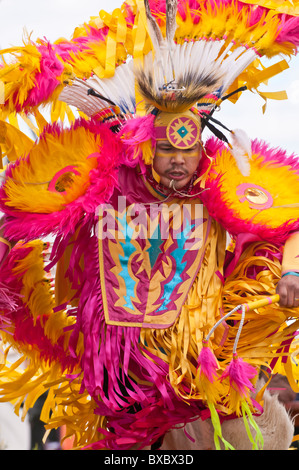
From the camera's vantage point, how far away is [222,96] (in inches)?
115

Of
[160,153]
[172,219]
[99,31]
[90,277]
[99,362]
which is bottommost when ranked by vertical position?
[99,362]

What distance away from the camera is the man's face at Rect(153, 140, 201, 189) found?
2.81 m

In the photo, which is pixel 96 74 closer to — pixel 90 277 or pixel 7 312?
pixel 90 277

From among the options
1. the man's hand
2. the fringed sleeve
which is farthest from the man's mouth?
the man's hand

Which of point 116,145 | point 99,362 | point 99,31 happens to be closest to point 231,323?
point 99,362

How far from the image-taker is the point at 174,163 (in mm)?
2820

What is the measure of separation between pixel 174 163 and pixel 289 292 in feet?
2.15

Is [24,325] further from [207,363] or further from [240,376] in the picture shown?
[240,376]

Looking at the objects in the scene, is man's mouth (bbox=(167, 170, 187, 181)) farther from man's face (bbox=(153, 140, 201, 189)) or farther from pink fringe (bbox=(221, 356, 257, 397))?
pink fringe (bbox=(221, 356, 257, 397))

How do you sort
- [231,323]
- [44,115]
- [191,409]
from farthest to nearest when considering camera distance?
[44,115], [231,323], [191,409]

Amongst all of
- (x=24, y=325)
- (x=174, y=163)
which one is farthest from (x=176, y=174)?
(x=24, y=325)

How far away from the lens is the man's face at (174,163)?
9.23ft

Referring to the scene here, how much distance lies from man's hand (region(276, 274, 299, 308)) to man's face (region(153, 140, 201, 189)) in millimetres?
556

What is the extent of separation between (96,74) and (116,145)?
0.29 meters
